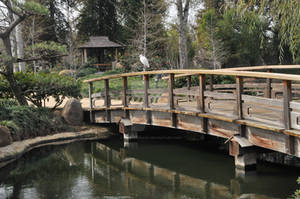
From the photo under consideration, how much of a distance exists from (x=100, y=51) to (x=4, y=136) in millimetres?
24066

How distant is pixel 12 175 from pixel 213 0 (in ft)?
75.9

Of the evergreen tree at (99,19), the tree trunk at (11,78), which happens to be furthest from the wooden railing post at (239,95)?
the evergreen tree at (99,19)

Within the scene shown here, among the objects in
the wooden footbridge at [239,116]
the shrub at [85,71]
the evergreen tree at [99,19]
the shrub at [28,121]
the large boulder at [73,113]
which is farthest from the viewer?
the evergreen tree at [99,19]

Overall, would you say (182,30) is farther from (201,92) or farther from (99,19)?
(99,19)

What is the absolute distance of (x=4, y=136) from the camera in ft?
35.4

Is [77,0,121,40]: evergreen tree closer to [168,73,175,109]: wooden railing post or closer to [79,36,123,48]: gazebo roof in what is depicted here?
[79,36,123,48]: gazebo roof

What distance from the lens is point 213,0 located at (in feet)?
96.7

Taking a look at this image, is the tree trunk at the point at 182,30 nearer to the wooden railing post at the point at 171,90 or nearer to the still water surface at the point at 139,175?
the still water surface at the point at 139,175

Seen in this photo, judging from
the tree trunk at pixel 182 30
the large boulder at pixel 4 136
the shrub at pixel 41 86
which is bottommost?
the large boulder at pixel 4 136

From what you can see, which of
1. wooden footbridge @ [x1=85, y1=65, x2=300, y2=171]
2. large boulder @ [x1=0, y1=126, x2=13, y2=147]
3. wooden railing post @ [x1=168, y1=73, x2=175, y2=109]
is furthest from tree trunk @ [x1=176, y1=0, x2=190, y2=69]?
large boulder @ [x1=0, y1=126, x2=13, y2=147]

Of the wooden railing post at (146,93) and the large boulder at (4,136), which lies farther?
the wooden railing post at (146,93)

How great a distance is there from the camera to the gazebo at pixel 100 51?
3103 cm

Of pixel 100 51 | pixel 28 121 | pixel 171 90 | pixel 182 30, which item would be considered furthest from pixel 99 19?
pixel 171 90

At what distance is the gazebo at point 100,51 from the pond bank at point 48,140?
53.9ft
